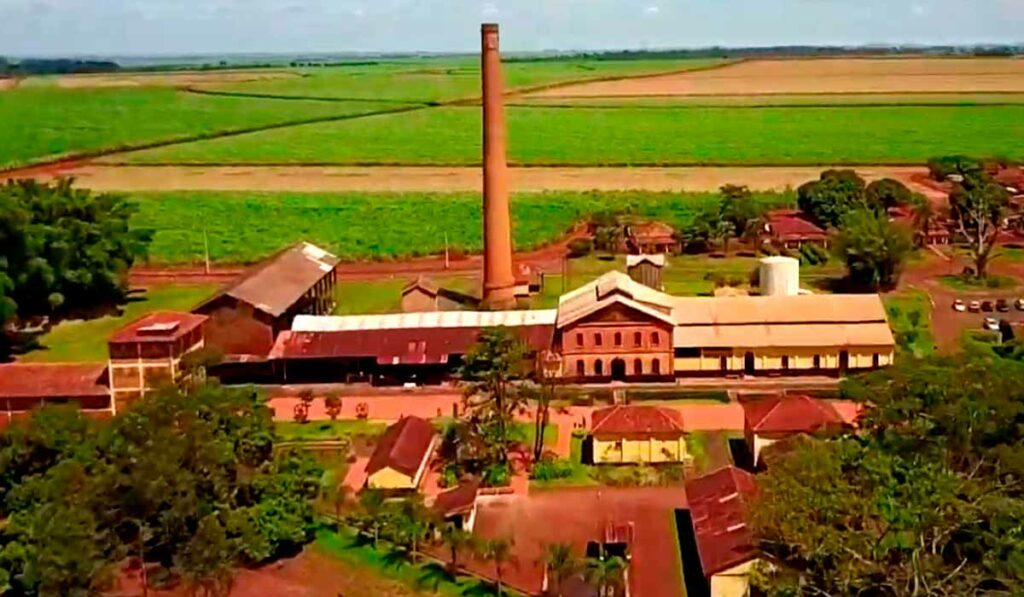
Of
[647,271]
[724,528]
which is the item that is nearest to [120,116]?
[647,271]

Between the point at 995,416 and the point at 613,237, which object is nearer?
the point at 995,416

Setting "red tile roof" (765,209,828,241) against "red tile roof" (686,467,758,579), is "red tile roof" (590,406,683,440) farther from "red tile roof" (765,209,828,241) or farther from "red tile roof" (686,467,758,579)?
"red tile roof" (765,209,828,241)

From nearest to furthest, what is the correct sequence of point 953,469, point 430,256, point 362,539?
point 953,469
point 362,539
point 430,256

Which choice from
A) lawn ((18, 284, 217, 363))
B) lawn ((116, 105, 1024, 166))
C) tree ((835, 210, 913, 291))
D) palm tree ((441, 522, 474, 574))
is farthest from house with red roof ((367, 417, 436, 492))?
lawn ((116, 105, 1024, 166))

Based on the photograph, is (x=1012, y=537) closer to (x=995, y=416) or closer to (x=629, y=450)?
(x=995, y=416)

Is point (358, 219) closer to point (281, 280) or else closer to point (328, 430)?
point (281, 280)

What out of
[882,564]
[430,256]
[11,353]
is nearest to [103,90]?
[430,256]
